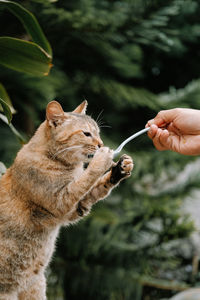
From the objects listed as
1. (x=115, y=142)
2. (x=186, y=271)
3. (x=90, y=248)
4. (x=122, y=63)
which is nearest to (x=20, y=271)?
(x=90, y=248)

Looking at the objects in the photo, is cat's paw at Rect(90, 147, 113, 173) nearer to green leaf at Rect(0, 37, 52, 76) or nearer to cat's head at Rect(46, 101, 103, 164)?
cat's head at Rect(46, 101, 103, 164)

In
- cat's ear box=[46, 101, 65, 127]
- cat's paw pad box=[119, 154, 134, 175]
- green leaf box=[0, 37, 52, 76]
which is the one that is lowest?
cat's paw pad box=[119, 154, 134, 175]

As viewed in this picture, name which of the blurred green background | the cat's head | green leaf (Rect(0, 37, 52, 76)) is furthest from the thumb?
the blurred green background

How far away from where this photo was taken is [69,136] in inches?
39.9

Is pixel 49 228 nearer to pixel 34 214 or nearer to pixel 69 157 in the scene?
pixel 34 214

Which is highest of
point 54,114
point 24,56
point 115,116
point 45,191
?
point 24,56

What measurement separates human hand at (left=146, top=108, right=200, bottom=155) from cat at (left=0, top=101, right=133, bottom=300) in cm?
18

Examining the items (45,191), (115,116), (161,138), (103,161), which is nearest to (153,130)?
(161,138)

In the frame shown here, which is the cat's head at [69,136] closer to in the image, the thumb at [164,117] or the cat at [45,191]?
the cat at [45,191]

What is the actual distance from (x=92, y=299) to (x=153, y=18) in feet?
4.37

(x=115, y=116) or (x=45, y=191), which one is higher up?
(x=45, y=191)

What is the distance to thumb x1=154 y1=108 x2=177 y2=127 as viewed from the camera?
3.49ft

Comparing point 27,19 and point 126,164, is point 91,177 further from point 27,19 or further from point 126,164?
point 27,19

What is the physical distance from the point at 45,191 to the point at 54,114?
22cm
